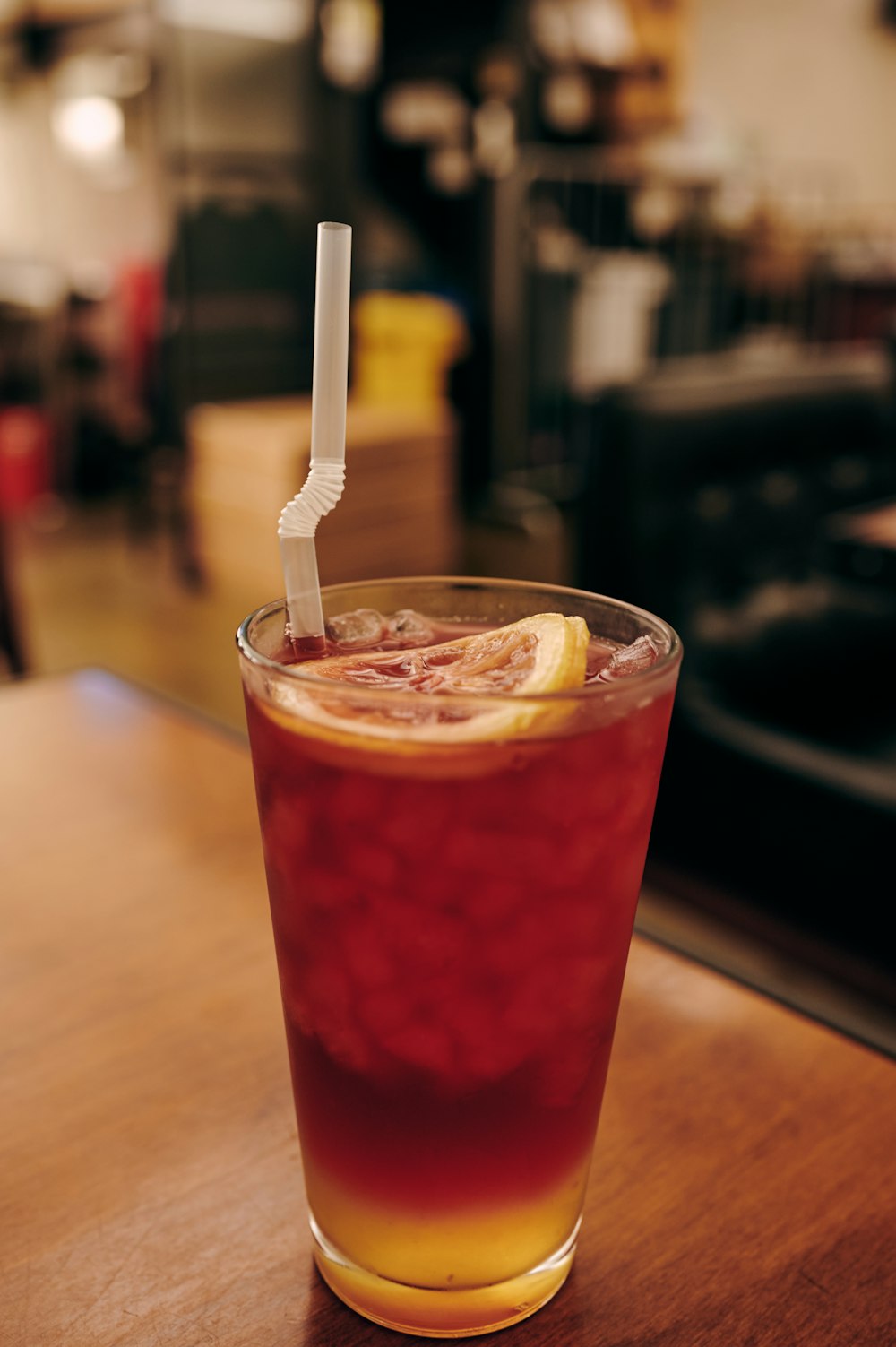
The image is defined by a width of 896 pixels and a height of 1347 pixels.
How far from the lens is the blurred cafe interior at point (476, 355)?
6.61ft

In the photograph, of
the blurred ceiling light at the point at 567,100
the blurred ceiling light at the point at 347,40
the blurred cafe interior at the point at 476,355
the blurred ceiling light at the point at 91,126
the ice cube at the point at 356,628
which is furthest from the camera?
the blurred ceiling light at the point at 91,126

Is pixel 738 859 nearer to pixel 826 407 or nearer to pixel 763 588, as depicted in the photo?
pixel 763 588

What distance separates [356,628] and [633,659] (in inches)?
5.0

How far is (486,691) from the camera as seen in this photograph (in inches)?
17.4

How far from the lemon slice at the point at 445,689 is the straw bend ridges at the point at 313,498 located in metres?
0.06

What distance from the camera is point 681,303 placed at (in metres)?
5.82

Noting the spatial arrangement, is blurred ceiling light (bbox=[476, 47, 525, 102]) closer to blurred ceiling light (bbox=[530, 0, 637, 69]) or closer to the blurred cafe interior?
the blurred cafe interior

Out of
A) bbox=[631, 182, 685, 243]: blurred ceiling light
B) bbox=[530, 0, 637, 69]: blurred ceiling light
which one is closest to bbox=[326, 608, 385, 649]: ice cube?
bbox=[530, 0, 637, 69]: blurred ceiling light

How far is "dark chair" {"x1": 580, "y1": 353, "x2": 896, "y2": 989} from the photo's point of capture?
5.78 ft

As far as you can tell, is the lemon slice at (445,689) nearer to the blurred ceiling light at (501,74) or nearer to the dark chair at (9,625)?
the dark chair at (9,625)

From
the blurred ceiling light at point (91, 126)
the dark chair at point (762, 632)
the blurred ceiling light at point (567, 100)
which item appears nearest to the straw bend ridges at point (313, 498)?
the dark chair at point (762, 632)

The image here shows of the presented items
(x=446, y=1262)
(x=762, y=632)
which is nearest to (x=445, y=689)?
(x=446, y=1262)

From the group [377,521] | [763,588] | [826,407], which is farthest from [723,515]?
[377,521]

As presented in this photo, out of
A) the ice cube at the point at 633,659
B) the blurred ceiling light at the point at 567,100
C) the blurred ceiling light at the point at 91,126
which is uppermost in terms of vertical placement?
the ice cube at the point at 633,659
